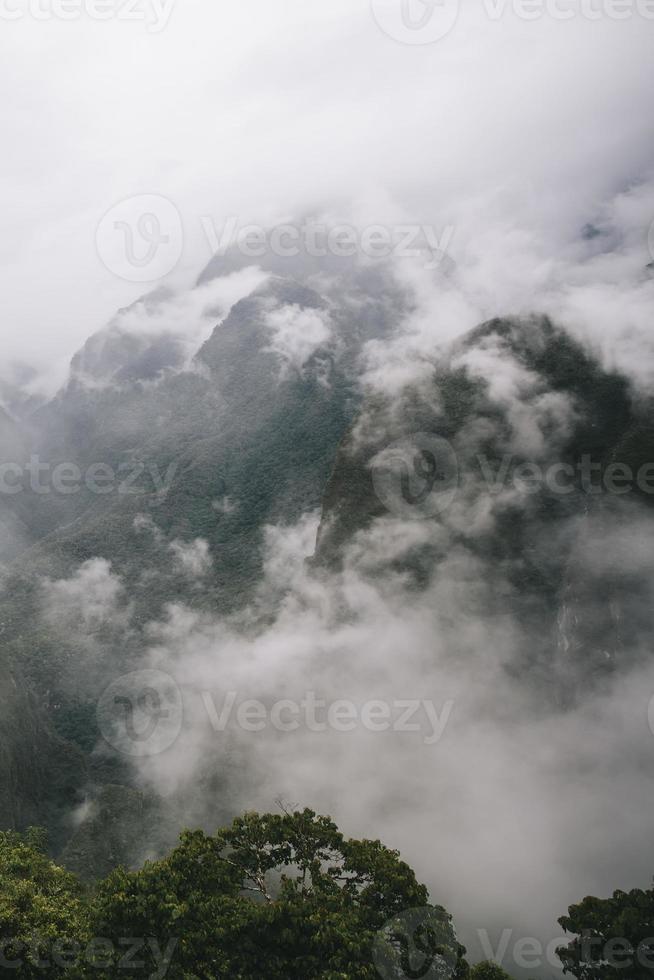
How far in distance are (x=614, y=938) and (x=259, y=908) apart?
1142 cm

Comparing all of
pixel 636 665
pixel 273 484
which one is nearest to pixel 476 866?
pixel 636 665

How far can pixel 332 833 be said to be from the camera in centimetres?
1970

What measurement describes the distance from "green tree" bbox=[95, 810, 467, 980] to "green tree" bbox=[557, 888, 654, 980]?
15.4 feet

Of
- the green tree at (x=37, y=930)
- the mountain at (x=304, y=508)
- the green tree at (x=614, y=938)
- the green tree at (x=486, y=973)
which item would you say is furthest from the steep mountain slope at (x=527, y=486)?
the green tree at (x=37, y=930)

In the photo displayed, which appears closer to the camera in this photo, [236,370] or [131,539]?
[131,539]

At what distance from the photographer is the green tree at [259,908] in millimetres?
15023

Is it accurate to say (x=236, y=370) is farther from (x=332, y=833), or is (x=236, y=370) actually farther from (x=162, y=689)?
(x=332, y=833)

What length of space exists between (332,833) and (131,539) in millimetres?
80508

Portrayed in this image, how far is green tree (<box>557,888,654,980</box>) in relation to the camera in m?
16.8

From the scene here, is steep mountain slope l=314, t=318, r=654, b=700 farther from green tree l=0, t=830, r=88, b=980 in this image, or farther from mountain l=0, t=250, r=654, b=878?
green tree l=0, t=830, r=88, b=980

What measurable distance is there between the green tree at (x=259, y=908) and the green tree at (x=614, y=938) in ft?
15.4

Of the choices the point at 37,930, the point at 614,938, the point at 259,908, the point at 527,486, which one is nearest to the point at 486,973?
the point at 614,938

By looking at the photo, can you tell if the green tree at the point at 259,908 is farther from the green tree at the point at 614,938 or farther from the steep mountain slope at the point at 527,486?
the steep mountain slope at the point at 527,486

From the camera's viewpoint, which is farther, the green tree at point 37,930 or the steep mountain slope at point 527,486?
the steep mountain slope at point 527,486
